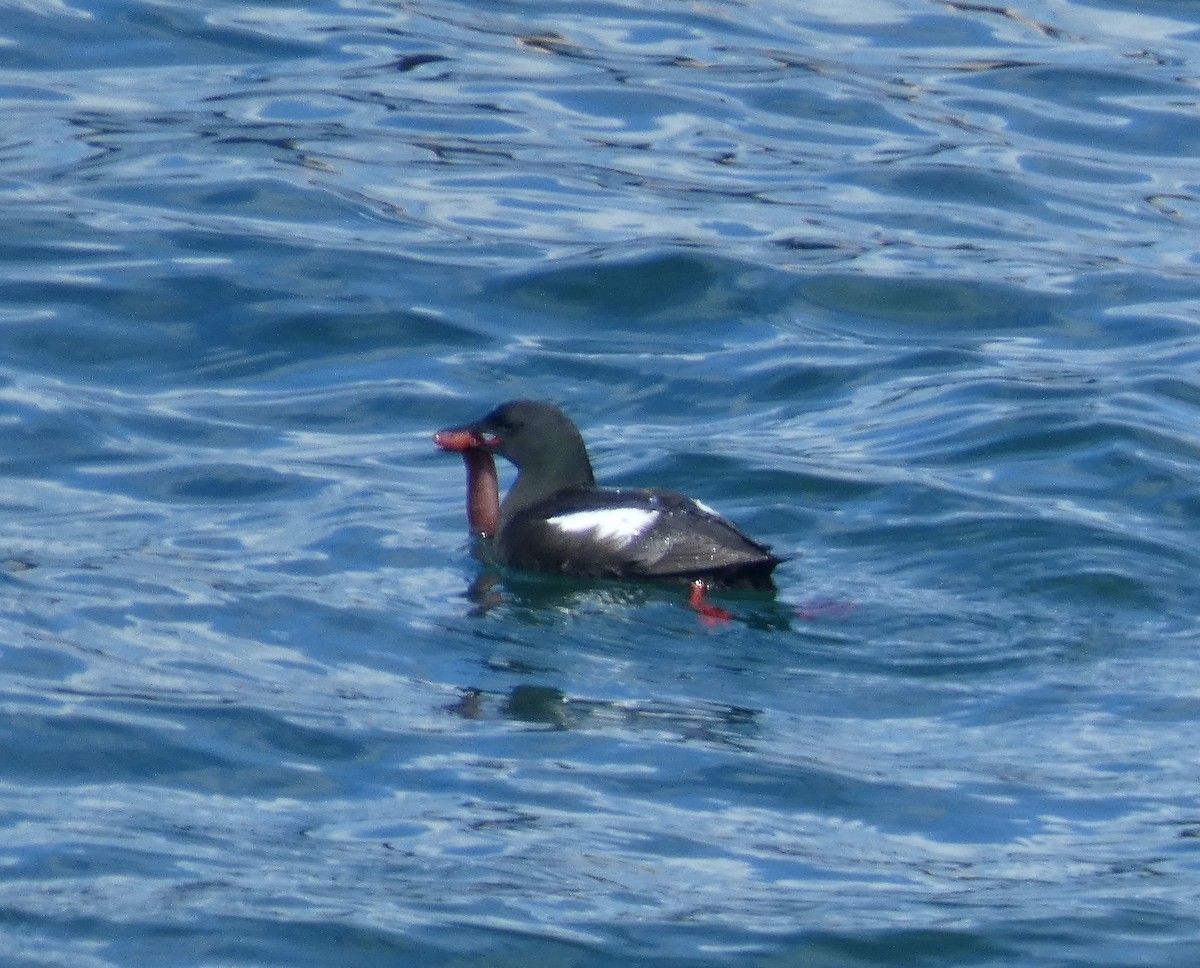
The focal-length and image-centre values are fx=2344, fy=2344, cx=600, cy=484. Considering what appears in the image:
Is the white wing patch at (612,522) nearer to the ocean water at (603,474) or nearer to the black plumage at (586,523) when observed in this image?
the black plumage at (586,523)

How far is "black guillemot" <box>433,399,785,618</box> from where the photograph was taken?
8695 millimetres

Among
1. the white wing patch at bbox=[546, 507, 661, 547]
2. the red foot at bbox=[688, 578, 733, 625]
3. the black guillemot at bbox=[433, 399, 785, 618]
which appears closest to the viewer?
the red foot at bbox=[688, 578, 733, 625]

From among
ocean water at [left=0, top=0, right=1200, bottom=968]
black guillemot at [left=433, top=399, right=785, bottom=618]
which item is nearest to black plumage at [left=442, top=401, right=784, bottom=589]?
black guillemot at [left=433, top=399, right=785, bottom=618]

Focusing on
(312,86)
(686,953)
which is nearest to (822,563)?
(686,953)

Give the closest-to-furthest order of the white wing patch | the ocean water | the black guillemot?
the ocean water < the black guillemot < the white wing patch

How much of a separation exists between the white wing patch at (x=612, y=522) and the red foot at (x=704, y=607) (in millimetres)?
300

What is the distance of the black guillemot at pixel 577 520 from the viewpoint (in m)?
8.70

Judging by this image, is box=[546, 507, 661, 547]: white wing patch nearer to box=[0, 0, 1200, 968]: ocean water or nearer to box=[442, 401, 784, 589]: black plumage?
box=[442, 401, 784, 589]: black plumage

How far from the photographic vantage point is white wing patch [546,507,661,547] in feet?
29.1

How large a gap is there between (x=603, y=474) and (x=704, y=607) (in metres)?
2.18

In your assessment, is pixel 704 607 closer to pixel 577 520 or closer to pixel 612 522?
pixel 612 522

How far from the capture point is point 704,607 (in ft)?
28.3

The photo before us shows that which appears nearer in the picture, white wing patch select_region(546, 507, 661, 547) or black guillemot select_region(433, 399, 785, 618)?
black guillemot select_region(433, 399, 785, 618)

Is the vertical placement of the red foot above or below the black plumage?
below
